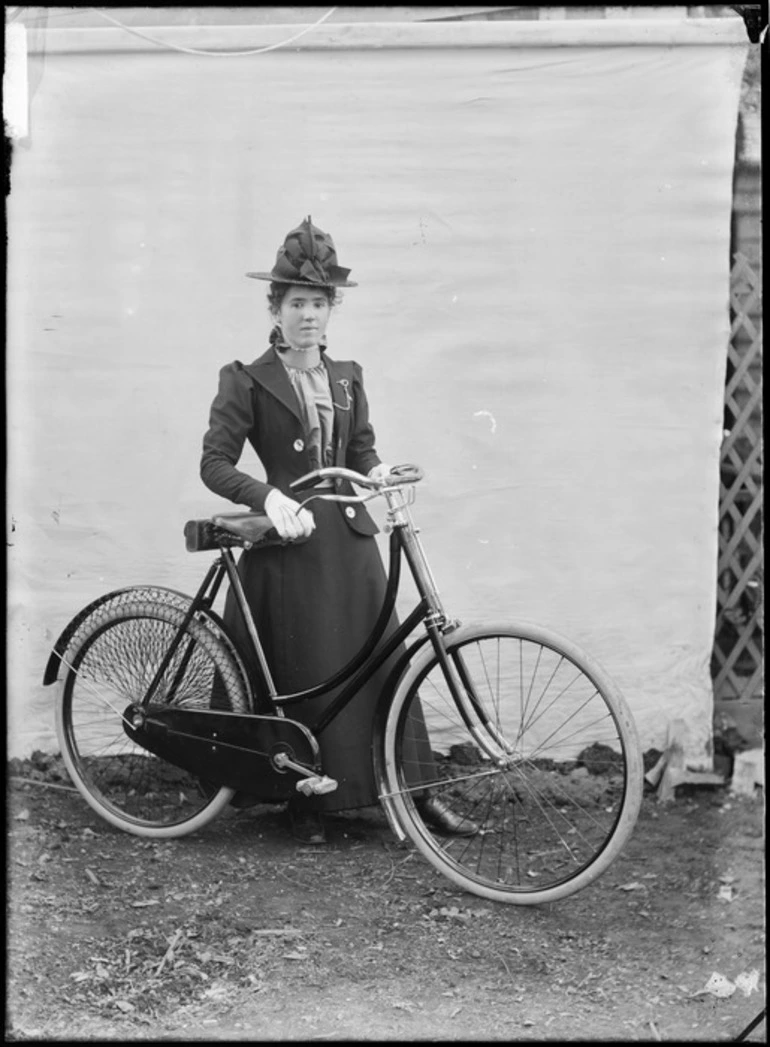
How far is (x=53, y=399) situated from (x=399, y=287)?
1.17m

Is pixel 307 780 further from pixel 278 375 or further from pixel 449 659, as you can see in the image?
pixel 278 375

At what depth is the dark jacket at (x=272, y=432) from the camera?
414cm

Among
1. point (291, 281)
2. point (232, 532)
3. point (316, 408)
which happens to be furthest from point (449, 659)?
point (291, 281)

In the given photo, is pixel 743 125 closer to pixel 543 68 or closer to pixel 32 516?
pixel 543 68

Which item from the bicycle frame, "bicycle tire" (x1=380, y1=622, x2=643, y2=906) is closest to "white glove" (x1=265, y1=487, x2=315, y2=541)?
the bicycle frame

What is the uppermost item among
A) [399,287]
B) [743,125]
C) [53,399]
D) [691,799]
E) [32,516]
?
[743,125]

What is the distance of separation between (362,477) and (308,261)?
721mm

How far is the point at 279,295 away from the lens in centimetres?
420

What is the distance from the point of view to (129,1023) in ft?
12.9

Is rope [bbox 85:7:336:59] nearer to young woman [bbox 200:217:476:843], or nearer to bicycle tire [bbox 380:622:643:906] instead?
young woman [bbox 200:217:476:843]

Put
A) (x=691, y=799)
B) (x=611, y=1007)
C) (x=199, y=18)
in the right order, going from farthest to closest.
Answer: (x=691, y=799)
(x=199, y=18)
(x=611, y=1007)

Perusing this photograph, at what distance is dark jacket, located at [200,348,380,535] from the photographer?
4.14m

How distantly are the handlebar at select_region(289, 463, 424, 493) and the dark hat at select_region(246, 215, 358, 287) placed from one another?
0.59 m

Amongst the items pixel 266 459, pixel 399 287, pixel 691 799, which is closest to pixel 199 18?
pixel 399 287
